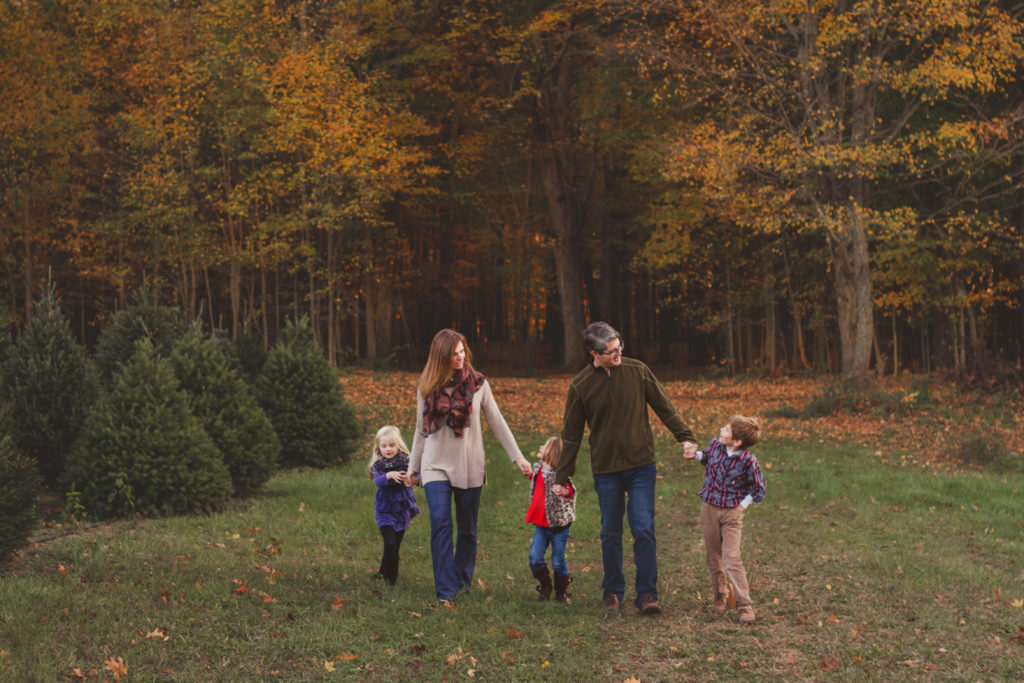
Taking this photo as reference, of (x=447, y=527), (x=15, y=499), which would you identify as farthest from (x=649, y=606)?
(x=15, y=499)

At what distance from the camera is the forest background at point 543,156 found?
22.1 metres

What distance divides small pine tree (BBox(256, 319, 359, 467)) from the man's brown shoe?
836 cm

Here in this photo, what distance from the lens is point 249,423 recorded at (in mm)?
12125

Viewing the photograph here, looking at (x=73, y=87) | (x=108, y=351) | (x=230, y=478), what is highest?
(x=73, y=87)

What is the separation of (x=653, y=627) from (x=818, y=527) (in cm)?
482

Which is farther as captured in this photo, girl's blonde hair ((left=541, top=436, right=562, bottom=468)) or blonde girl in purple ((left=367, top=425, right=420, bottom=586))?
blonde girl in purple ((left=367, top=425, right=420, bottom=586))

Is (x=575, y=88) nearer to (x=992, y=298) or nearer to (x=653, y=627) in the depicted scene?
(x=992, y=298)

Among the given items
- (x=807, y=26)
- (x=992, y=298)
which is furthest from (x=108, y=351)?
(x=992, y=298)

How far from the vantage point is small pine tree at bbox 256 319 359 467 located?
48.6ft

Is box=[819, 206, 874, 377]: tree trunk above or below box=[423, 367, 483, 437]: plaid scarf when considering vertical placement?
above

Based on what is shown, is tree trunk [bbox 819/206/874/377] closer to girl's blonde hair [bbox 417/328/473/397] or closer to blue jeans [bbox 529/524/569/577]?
blue jeans [bbox 529/524/569/577]

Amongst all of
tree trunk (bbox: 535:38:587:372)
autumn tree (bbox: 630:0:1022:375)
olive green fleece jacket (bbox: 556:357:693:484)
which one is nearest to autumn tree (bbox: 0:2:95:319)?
tree trunk (bbox: 535:38:587:372)

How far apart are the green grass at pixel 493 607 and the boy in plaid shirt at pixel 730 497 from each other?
0.91 ft

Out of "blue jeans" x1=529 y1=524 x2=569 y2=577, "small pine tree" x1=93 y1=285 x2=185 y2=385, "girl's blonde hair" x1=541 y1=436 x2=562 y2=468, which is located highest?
"small pine tree" x1=93 y1=285 x2=185 y2=385
